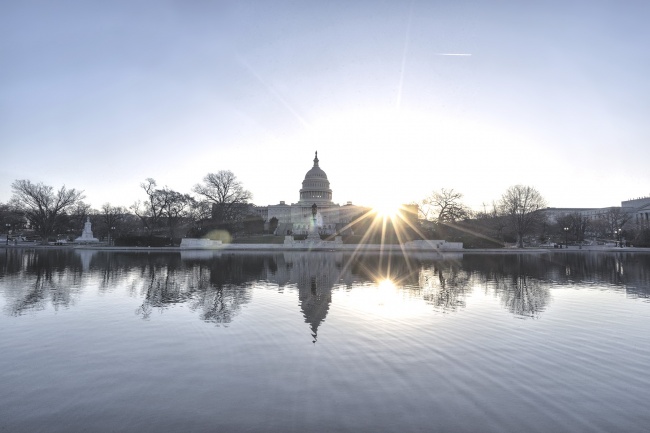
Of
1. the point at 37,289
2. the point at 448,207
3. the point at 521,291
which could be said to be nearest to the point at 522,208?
the point at 448,207

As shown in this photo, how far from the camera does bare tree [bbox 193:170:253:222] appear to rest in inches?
2948

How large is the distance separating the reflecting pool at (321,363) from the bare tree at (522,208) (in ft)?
190

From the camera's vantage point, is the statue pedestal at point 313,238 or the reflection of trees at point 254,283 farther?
the statue pedestal at point 313,238

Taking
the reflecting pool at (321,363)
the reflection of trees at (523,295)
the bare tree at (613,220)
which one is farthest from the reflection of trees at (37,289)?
the bare tree at (613,220)

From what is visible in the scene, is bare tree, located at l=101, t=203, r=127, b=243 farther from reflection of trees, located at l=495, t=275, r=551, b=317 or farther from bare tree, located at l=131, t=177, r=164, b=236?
reflection of trees, located at l=495, t=275, r=551, b=317

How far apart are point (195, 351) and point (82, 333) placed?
149 inches

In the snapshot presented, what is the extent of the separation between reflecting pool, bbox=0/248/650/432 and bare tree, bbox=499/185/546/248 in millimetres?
57858

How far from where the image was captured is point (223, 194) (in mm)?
75812

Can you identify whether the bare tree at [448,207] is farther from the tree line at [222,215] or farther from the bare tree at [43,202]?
the bare tree at [43,202]

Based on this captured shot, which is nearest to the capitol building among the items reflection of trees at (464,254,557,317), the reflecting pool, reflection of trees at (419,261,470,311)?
reflection of trees at (419,261,470,311)

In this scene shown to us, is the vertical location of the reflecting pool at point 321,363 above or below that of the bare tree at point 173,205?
below

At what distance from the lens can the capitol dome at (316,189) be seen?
4948 inches

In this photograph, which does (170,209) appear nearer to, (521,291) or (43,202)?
(43,202)

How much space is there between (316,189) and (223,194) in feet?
172
